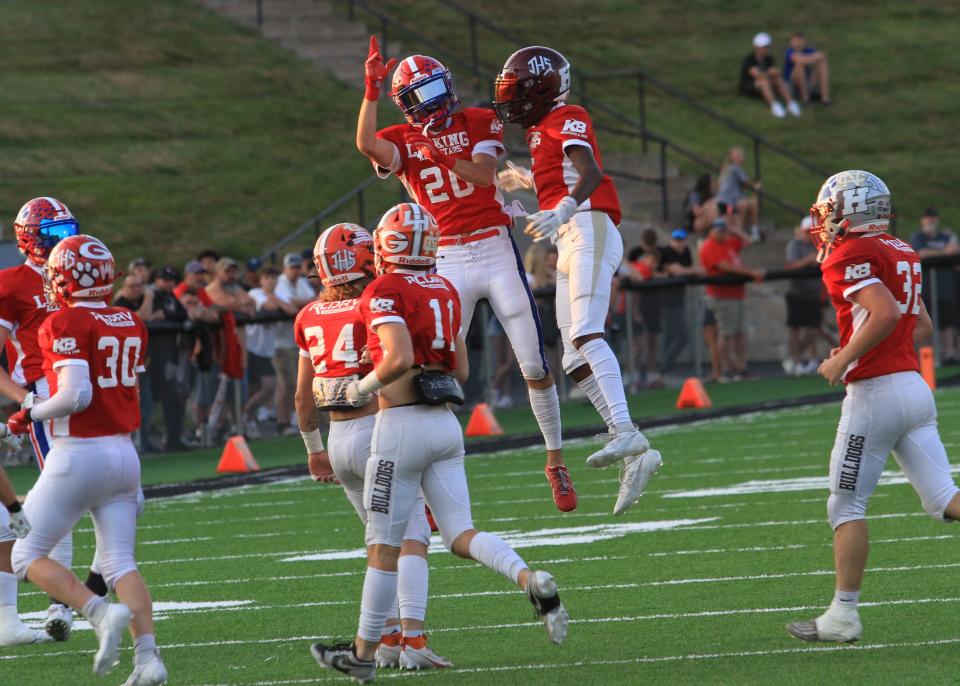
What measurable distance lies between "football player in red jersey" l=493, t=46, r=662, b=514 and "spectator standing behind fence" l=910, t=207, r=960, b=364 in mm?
15061

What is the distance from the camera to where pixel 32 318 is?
10.3 meters

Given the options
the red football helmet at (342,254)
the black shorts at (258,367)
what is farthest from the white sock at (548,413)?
the black shorts at (258,367)

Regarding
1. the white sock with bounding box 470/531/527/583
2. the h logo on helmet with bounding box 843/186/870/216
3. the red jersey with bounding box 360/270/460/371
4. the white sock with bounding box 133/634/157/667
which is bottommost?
the white sock with bounding box 133/634/157/667

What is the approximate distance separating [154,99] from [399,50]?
4.61 m

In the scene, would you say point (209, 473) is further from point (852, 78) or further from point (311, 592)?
point (852, 78)

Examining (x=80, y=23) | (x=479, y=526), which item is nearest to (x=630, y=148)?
(x=80, y=23)

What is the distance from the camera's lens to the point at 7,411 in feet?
59.6

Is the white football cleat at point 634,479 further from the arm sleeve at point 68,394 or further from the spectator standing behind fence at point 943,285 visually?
the spectator standing behind fence at point 943,285

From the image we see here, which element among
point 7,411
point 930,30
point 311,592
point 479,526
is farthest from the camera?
point 930,30

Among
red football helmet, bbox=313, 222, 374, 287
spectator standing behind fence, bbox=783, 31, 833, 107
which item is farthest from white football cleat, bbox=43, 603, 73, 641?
spectator standing behind fence, bbox=783, 31, 833, 107

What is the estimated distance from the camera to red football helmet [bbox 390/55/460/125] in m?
10.3

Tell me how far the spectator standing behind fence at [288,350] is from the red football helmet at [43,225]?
986 cm

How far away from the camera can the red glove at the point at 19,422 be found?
8.99 meters

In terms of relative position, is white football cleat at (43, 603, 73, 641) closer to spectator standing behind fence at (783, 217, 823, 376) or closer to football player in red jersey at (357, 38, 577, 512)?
football player in red jersey at (357, 38, 577, 512)
